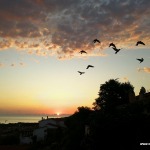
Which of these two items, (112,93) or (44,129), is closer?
(112,93)

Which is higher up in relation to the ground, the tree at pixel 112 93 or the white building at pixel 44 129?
the tree at pixel 112 93

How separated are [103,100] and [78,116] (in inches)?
472

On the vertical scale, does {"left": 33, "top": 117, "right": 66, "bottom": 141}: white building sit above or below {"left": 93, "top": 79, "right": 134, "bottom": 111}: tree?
below

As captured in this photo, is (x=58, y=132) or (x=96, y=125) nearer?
(x=96, y=125)

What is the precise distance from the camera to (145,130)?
105ft

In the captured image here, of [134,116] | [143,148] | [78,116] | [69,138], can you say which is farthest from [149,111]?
[78,116]

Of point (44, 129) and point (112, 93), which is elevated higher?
point (112, 93)

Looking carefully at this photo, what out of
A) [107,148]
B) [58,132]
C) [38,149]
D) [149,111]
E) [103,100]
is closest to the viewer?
[107,148]


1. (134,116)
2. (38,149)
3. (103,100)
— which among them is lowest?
(38,149)

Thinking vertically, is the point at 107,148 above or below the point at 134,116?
below

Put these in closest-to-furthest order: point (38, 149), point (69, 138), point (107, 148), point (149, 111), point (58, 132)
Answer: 1. point (107, 148)
2. point (149, 111)
3. point (69, 138)
4. point (38, 149)
5. point (58, 132)

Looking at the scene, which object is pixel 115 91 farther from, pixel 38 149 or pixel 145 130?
pixel 145 130

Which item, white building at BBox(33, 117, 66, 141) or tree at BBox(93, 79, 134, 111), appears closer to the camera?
tree at BBox(93, 79, 134, 111)

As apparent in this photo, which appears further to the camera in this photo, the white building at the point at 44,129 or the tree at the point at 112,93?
the white building at the point at 44,129
